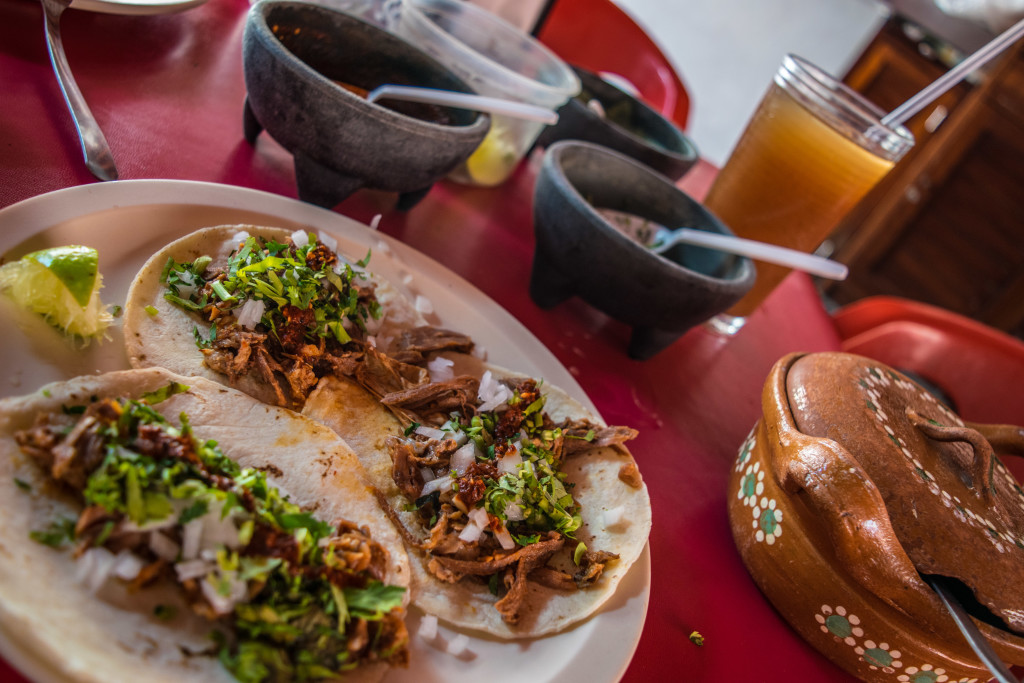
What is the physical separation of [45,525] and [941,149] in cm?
836

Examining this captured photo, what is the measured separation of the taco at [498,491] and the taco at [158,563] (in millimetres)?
225

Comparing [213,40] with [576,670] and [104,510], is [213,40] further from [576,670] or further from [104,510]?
[576,670]

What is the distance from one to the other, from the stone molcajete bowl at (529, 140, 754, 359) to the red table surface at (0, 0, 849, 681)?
0.19 meters

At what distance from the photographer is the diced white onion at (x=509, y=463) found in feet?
5.20

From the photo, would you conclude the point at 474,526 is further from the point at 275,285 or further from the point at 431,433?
the point at 275,285

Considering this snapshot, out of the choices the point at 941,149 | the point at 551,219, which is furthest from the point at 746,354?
the point at 941,149

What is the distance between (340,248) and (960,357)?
3.22 metres

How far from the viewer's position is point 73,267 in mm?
1270

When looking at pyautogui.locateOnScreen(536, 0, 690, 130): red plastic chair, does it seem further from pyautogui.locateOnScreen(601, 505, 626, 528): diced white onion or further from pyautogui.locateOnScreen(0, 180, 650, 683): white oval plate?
pyautogui.locateOnScreen(601, 505, 626, 528): diced white onion

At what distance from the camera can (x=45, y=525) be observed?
104 cm

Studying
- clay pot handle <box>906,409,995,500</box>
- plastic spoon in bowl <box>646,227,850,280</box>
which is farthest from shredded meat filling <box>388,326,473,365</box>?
clay pot handle <box>906,409,995,500</box>

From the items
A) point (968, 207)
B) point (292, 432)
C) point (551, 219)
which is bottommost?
point (292, 432)

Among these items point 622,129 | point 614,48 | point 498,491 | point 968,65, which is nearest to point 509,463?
point 498,491

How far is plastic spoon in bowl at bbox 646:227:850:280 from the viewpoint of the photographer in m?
2.16
